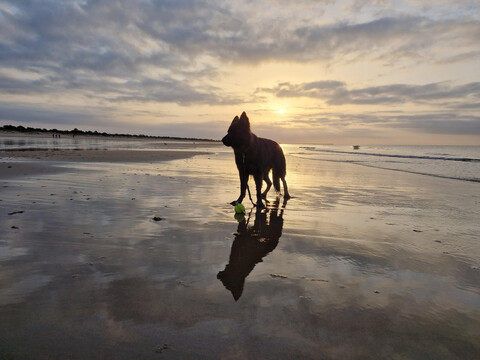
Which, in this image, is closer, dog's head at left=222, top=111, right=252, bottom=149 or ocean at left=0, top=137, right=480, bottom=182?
dog's head at left=222, top=111, right=252, bottom=149

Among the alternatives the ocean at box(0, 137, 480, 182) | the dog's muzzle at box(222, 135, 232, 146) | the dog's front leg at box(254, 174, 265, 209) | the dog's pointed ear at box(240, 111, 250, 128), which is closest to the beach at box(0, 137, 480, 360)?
the dog's front leg at box(254, 174, 265, 209)

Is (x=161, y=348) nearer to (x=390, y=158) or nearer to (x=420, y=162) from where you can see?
(x=420, y=162)

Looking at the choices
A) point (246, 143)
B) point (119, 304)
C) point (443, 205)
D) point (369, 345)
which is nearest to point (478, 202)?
point (443, 205)

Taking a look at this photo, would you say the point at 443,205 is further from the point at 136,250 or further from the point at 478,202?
the point at 136,250

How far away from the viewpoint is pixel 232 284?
310 centimetres

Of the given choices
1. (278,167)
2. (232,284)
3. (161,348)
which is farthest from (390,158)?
(161,348)

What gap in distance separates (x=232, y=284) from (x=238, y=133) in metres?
4.42

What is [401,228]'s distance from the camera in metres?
5.64

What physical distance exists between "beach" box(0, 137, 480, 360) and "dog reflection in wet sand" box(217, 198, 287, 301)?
25mm

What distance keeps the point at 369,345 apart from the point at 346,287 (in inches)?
37.6

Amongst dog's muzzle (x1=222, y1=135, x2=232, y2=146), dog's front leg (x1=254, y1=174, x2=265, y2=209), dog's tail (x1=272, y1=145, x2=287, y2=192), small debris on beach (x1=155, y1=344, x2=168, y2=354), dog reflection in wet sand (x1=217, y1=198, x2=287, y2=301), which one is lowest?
dog reflection in wet sand (x1=217, y1=198, x2=287, y2=301)

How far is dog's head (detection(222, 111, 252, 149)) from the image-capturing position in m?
6.98

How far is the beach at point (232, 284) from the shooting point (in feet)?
7.06

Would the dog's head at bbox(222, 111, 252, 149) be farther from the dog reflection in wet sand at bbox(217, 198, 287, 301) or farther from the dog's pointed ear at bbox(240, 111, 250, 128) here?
the dog reflection in wet sand at bbox(217, 198, 287, 301)
